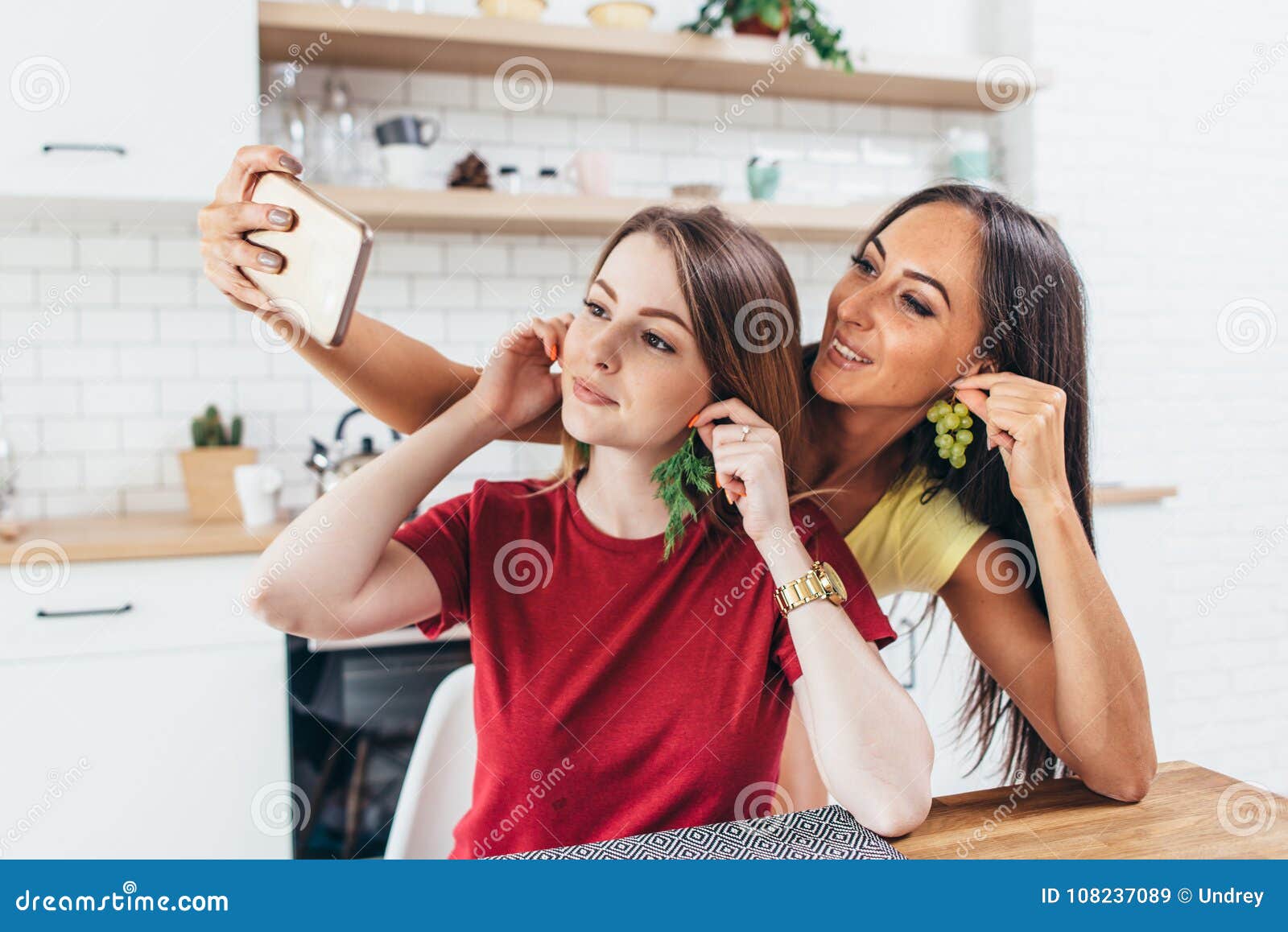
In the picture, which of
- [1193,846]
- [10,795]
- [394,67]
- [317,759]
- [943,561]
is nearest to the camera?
[1193,846]

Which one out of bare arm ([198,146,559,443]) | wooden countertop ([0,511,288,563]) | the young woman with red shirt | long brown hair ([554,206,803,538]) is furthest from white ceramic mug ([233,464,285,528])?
long brown hair ([554,206,803,538])

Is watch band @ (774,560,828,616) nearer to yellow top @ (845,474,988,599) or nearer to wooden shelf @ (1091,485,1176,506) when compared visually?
yellow top @ (845,474,988,599)

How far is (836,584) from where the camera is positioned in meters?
1.10

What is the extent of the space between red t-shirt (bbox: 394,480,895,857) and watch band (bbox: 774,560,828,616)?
75 mm

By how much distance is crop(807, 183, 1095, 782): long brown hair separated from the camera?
4.25ft

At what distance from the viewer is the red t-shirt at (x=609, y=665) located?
1158mm

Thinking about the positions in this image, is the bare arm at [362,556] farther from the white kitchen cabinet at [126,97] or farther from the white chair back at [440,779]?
the white kitchen cabinet at [126,97]

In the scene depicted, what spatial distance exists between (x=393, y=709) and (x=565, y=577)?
132cm

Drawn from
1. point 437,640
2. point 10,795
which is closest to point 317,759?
point 437,640

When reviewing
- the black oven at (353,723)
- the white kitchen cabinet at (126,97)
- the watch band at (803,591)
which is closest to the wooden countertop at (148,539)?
the black oven at (353,723)

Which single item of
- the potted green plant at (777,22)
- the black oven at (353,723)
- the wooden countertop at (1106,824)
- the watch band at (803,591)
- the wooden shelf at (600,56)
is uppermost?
the potted green plant at (777,22)

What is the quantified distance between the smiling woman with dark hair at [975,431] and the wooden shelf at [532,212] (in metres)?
1.26
